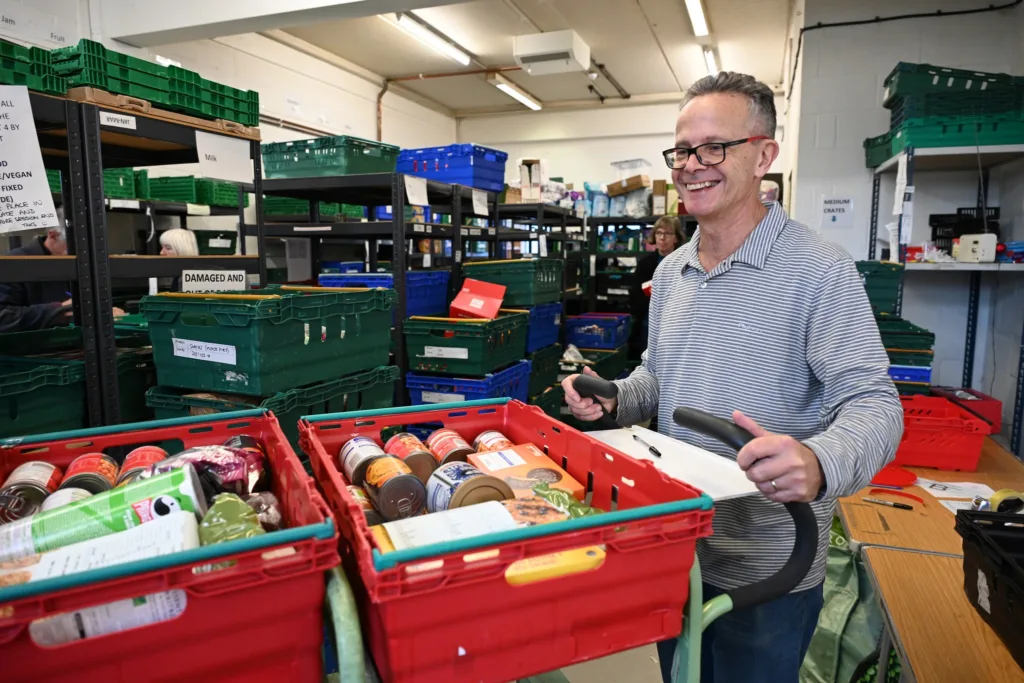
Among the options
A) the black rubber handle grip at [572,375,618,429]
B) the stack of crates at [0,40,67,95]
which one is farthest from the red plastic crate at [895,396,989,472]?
the stack of crates at [0,40,67,95]

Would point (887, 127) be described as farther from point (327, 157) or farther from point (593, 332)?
point (327, 157)

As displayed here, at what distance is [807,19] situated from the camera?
517 cm

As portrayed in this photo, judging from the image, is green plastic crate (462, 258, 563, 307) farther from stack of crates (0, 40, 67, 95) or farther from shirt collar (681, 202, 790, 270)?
shirt collar (681, 202, 790, 270)

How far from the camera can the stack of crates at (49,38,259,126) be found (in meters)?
2.31

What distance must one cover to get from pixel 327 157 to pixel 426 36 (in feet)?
18.1

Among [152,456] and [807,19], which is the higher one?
[807,19]

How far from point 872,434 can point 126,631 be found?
3.80ft

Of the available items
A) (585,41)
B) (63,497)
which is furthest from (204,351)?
(585,41)

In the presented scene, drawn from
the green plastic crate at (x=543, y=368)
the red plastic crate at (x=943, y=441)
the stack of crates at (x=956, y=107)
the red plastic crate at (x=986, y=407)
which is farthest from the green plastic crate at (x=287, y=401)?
the stack of crates at (x=956, y=107)

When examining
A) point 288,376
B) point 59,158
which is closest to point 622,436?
point 288,376

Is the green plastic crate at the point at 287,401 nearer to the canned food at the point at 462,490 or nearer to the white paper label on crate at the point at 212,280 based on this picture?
the white paper label on crate at the point at 212,280

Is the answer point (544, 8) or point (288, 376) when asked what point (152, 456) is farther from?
point (544, 8)

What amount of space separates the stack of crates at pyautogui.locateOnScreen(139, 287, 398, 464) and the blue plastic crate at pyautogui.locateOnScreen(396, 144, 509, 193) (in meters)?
1.99

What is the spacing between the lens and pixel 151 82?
2557 millimetres
